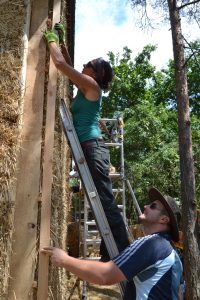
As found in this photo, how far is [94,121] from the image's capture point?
3.41 m

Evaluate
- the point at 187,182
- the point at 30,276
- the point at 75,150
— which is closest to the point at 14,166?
the point at 75,150

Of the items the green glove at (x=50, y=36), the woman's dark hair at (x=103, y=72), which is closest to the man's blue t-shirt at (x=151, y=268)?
the woman's dark hair at (x=103, y=72)

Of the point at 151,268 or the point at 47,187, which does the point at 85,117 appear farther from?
the point at 151,268

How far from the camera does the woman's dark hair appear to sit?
3.51 meters

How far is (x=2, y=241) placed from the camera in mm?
2711

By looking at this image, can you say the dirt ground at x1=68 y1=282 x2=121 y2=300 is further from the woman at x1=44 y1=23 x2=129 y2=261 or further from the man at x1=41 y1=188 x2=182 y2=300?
the man at x1=41 y1=188 x2=182 y2=300

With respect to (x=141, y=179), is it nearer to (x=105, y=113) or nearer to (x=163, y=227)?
(x=105, y=113)

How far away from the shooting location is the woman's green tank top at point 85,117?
10.8 ft

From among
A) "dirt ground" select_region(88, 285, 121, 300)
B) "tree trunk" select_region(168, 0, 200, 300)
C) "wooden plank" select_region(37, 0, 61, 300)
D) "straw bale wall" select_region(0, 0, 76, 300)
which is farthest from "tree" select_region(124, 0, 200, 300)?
"wooden plank" select_region(37, 0, 61, 300)

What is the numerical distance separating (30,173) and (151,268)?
1357 millimetres

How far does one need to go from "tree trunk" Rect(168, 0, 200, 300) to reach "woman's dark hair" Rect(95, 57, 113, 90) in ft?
14.3

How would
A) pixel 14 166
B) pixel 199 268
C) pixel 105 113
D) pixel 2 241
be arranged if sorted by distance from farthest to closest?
pixel 105 113, pixel 199 268, pixel 14 166, pixel 2 241

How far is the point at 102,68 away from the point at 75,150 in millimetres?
923

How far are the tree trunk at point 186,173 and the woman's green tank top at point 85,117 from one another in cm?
442
